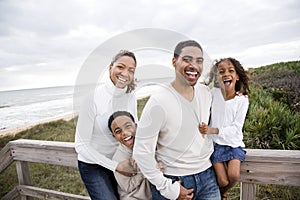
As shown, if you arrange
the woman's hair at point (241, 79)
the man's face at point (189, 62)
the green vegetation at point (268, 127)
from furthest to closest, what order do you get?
the green vegetation at point (268, 127), the woman's hair at point (241, 79), the man's face at point (189, 62)

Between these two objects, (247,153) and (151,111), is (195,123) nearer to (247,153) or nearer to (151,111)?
(151,111)

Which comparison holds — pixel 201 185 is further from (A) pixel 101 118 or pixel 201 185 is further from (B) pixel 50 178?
(B) pixel 50 178

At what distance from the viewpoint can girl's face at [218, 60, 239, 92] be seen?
100 centimetres

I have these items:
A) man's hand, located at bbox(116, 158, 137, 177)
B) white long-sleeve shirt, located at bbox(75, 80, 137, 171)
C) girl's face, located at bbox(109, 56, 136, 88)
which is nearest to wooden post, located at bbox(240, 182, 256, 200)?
man's hand, located at bbox(116, 158, 137, 177)

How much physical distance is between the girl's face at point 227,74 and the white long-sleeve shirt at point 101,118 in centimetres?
43

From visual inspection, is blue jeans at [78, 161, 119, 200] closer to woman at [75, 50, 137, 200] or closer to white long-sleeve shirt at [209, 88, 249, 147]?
woman at [75, 50, 137, 200]

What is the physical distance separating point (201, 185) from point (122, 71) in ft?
2.01

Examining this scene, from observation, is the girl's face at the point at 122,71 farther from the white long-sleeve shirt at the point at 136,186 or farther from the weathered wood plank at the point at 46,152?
the weathered wood plank at the point at 46,152

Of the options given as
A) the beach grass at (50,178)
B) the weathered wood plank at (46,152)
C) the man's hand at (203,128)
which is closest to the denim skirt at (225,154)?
the man's hand at (203,128)

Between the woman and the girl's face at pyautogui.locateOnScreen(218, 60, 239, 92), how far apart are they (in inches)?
16.8

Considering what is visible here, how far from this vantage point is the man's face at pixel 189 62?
2.63 feet

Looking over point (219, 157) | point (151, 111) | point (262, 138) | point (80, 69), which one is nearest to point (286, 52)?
point (262, 138)

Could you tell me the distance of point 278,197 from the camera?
2.03 meters

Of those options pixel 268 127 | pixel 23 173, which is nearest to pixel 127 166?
pixel 23 173
